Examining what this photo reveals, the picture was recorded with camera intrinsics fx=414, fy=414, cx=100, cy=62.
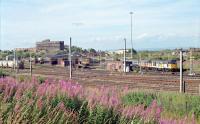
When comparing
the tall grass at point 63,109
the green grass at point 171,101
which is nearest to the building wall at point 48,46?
the green grass at point 171,101

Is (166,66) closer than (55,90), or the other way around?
(55,90)

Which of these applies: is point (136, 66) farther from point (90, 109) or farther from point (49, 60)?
point (90, 109)

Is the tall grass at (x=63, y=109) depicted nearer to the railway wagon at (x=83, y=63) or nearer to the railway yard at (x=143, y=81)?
the railway yard at (x=143, y=81)

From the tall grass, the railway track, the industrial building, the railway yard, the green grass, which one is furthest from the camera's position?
the industrial building

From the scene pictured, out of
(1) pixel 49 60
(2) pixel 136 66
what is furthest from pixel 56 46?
(2) pixel 136 66

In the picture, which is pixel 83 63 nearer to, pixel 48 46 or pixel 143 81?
pixel 143 81

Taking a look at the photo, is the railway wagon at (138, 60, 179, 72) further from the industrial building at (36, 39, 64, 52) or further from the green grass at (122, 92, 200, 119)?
the industrial building at (36, 39, 64, 52)

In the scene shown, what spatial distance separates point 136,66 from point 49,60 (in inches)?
1091

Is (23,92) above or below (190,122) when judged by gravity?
above

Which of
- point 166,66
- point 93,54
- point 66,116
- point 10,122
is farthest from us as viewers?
point 93,54

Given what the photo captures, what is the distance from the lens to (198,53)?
75.4 m

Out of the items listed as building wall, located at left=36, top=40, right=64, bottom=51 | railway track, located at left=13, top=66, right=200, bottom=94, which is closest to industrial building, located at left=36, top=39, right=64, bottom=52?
building wall, located at left=36, top=40, right=64, bottom=51

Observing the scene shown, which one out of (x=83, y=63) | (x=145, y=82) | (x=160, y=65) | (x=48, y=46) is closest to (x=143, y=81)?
(x=145, y=82)

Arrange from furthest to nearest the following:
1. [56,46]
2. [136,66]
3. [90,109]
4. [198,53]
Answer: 1. [56,46]
2. [198,53]
3. [136,66]
4. [90,109]
